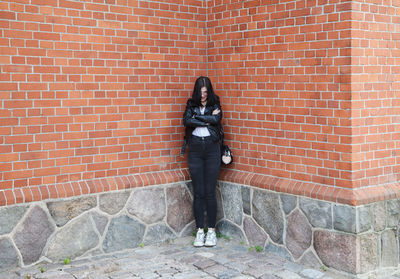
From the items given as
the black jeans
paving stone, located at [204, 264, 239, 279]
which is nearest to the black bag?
the black jeans

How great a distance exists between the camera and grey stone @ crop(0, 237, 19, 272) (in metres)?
5.28

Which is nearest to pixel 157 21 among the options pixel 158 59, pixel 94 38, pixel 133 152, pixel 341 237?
pixel 158 59

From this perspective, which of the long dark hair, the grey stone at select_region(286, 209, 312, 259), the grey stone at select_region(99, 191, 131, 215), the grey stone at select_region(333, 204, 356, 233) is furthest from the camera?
the long dark hair

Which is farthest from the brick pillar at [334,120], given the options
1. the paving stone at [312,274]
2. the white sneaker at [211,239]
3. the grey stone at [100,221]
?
the grey stone at [100,221]

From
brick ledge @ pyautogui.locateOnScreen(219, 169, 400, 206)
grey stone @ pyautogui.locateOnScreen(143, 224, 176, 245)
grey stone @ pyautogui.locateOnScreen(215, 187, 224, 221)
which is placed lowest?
grey stone @ pyautogui.locateOnScreen(143, 224, 176, 245)

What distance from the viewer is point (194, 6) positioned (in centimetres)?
679

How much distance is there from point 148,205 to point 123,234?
1.50 ft

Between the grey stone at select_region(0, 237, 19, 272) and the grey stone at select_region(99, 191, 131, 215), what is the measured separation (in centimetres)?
106

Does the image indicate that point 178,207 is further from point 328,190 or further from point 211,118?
Result: point 328,190

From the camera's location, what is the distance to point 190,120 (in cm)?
623

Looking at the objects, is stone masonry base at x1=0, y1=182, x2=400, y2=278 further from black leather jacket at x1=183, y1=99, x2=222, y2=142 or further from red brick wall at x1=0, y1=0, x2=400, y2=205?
black leather jacket at x1=183, y1=99, x2=222, y2=142

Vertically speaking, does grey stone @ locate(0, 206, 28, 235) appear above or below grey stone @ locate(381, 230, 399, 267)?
above

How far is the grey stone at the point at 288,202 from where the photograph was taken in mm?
5707

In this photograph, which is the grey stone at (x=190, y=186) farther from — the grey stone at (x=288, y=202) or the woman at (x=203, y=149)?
the grey stone at (x=288, y=202)
